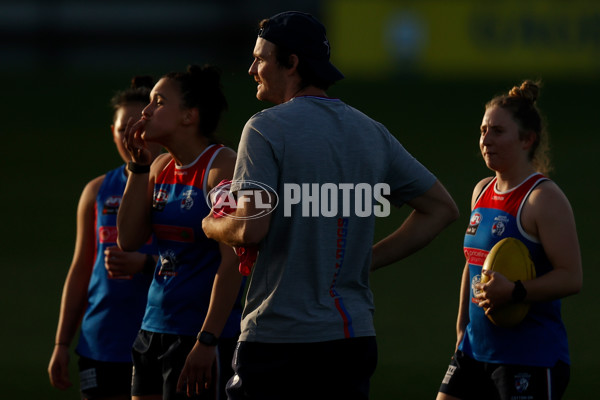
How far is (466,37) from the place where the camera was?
28.0 metres

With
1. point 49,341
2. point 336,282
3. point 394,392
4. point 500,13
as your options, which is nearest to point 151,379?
point 336,282

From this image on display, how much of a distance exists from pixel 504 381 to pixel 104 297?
2.18 metres

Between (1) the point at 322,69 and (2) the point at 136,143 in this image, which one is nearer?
(1) the point at 322,69

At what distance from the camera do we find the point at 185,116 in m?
4.62

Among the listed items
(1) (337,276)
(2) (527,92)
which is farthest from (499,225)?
(1) (337,276)

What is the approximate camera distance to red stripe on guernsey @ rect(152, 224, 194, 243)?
4.47 meters

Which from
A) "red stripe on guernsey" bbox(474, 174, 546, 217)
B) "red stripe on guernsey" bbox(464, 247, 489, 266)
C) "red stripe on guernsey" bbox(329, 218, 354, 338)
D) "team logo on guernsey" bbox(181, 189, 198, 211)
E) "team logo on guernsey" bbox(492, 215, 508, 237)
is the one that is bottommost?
"red stripe on guernsey" bbox(329, 218, 354, 338)

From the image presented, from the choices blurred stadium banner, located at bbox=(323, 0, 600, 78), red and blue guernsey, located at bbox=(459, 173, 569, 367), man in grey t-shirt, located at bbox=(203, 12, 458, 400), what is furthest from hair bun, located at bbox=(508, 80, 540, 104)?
blurred stadium banner, located at bbox=(323, 0, 600, 78)

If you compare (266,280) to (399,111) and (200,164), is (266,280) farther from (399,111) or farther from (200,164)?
(399,111)

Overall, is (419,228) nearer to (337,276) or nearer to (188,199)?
(337,276)

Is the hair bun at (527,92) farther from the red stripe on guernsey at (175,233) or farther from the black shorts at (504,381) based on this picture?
the red stripe on guernsey at (175,233)

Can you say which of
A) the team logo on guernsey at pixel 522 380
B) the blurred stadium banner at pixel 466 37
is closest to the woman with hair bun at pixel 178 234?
the team logo on guernsey at pixel 522 380

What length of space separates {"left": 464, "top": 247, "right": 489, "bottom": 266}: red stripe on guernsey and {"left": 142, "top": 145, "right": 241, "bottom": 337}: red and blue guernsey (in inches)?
46.1

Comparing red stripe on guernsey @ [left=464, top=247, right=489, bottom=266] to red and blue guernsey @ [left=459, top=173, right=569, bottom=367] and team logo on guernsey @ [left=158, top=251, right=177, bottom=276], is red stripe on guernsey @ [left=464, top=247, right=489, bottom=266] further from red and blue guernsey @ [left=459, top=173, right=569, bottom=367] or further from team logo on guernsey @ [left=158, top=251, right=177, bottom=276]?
team logo on guernsey @ [left=158, top=251, right=177, bottom=276]
